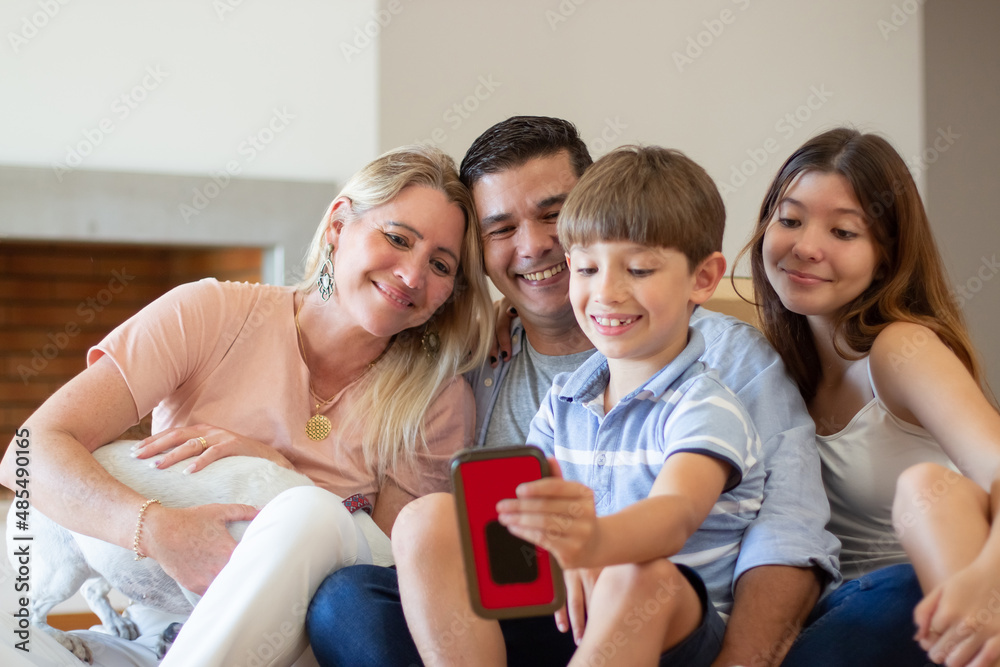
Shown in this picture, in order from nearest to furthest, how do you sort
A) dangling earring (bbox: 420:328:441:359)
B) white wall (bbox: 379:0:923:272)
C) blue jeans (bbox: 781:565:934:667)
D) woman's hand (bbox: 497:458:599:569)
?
woman's hand (bbox: 497:458:599:569) → blue jeans (bbox: 781:565:934:667) → dangling earring (bbox: 420:328:441:359) → white wall (bbox: 379:0:923:272)

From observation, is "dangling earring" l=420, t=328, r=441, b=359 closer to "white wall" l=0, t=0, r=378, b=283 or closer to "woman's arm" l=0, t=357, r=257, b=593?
"woman's arm" l=0, t=357, r=257, b=593

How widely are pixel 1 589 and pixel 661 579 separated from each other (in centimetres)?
209

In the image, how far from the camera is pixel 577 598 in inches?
34.4

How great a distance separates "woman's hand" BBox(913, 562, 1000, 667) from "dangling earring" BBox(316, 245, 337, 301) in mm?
1022

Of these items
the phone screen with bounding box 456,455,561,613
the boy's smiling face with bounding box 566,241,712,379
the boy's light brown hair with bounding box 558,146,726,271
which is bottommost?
Answer: the phone screen with bounding box 456,455,561,613

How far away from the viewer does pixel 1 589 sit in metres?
2.27

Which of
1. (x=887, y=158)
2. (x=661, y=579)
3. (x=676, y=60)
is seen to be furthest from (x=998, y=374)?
(x=661, y=579)

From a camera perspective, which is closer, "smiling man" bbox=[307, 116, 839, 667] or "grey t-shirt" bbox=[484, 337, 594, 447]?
"smiling man" bbox=[307, 116, 839, 667]

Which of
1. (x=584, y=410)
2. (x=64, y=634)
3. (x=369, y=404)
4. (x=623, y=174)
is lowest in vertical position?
(x=64, y=634)

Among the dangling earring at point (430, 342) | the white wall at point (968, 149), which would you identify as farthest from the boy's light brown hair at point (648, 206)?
the white wall at point (968, 149)

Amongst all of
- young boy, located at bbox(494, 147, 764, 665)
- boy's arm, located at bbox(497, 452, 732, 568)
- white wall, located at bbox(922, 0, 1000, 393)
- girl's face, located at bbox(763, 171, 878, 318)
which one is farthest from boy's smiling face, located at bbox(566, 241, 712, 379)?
white wall, located at bbox(922, 0, 1000, 393)

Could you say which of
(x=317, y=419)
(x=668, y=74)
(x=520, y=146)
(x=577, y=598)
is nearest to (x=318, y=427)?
(x=317, y=419)

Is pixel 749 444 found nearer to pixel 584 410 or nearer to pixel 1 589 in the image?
pixel 584 410

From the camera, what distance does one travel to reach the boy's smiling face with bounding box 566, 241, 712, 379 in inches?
38.6
